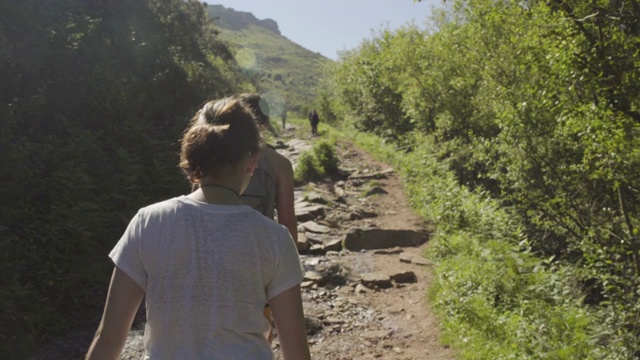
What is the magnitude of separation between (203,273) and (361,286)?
738 cm

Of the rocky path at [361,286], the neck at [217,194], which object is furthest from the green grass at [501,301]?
the neck at [217,194]

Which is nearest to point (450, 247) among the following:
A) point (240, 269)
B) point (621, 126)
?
point (621, 126)

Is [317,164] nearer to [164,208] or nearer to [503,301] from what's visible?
[503,301]

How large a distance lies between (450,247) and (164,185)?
6206mm

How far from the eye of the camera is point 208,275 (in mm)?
1653

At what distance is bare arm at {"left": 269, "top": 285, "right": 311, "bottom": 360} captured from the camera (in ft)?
5.71

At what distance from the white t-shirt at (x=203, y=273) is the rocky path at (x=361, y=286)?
496 centimetres

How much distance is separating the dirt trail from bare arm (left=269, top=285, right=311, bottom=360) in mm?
5045

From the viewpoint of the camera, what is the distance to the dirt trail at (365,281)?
6.95m

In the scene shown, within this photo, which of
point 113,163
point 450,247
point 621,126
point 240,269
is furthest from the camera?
point 113,163

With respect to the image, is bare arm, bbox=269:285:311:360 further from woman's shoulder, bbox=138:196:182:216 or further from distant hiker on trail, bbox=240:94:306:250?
distant hiker on trail, bbox=240:94:306:250

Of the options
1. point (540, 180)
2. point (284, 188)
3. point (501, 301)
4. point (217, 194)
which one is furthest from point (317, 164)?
point (217, 194)

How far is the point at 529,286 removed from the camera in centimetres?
797

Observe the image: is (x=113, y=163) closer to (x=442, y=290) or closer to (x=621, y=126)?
(x=442, y=290)
